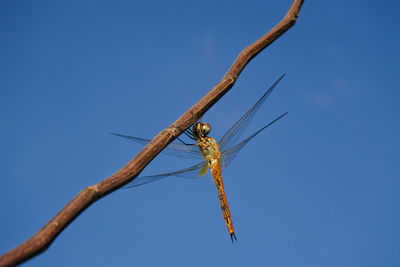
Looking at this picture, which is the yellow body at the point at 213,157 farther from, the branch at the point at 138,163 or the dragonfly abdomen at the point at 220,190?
the branch at the point at 138,163

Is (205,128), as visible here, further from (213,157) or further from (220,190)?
(220,190)

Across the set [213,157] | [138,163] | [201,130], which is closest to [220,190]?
[213,157]

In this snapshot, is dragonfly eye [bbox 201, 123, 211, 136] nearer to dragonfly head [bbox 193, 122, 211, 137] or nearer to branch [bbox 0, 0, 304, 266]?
dragonfly head [bbox 193, 122, 211, 137]

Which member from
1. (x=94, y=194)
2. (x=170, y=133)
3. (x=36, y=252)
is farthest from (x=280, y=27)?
(x=36, y=252)

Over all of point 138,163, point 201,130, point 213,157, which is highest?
point 201,130

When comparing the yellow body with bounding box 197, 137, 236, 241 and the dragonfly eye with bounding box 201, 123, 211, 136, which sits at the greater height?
the dragonfly eye with bounding box 201, 123, 211, 136
